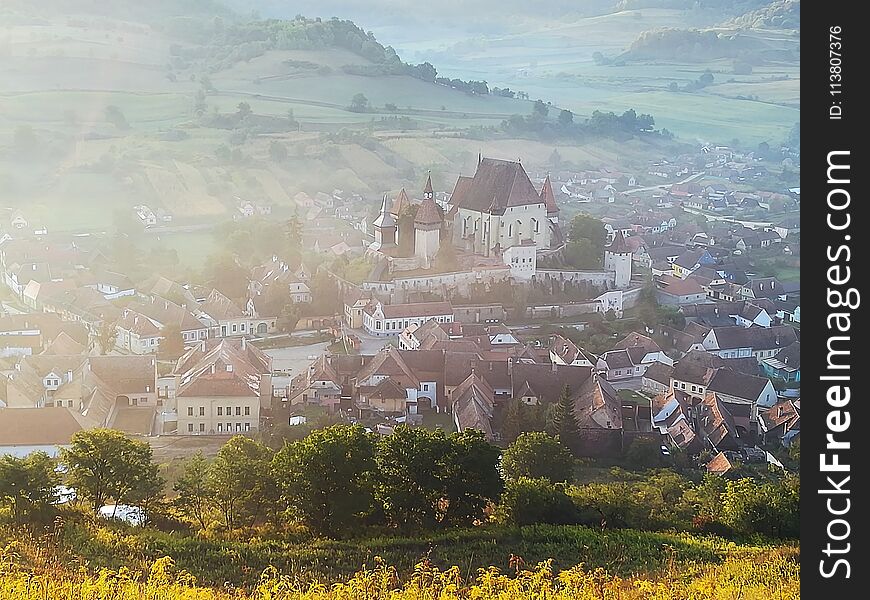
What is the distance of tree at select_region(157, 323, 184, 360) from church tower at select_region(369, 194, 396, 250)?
1.85 meters

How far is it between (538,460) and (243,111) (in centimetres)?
589

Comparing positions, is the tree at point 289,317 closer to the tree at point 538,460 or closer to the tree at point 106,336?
the tree at point 106,336

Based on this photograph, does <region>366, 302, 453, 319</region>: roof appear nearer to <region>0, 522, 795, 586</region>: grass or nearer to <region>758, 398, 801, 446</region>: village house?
<region>758, 398, 801, 446</region>: village house

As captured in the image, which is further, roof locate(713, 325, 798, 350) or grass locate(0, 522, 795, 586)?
roof locate(713, 325, 798, 350)

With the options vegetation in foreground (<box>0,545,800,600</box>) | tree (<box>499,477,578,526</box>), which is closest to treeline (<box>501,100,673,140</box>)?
tree (<box>499,477,578,526</box>)

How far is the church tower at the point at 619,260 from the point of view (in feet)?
22.2

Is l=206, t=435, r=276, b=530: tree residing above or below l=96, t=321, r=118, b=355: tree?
below

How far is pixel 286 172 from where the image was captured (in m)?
8.29

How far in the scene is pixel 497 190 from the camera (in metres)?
7.10

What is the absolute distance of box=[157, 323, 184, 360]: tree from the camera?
4840 millimetres

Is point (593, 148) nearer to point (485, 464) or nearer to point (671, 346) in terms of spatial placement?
point (671, 346)

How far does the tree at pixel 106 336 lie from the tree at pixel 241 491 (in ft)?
6.37

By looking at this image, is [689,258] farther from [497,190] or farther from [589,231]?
[497,190]
